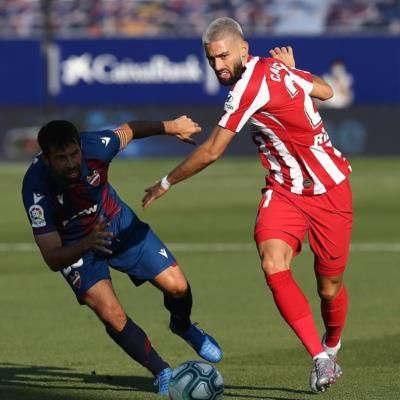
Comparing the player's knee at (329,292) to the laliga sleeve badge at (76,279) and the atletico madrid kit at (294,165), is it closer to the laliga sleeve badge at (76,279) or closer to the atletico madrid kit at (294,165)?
the atletico madrid kit at (294,165)

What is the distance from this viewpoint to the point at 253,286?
1541 cm

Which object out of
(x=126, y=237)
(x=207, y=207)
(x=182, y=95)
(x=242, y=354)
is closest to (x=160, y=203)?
(x=207, y=207)

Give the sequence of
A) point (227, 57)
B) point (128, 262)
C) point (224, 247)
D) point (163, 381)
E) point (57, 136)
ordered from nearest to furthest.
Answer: point (57, 136) → point (227, 57) → point (163, 381) → point (128, 262) → point (224, 247)

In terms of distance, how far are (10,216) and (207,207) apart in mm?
3818

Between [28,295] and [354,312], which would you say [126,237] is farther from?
[28,295]

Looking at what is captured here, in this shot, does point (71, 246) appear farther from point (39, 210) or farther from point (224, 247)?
point (224, 247)

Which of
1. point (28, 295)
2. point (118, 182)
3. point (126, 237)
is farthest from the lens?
point (118, 182)

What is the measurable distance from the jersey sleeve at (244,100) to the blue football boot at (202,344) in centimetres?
167

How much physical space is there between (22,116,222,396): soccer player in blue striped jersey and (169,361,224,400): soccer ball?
877 mm

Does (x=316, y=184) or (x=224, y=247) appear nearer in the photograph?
(x=316, y=184)

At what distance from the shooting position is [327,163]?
9.02 m

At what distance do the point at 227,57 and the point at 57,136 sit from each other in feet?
4.21

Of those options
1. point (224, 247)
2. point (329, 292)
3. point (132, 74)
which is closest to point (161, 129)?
point (329, 292)

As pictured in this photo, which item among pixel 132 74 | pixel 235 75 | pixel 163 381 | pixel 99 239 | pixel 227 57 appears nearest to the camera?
pixel 99 239
